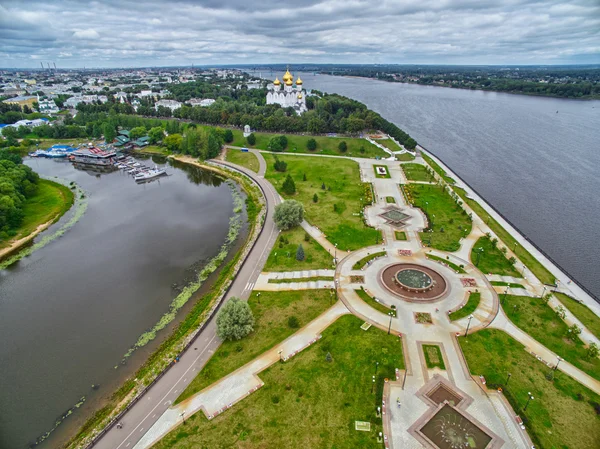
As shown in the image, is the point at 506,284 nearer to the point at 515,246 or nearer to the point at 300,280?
the point at 515,246

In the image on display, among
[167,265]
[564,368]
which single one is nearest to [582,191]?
[564,368]

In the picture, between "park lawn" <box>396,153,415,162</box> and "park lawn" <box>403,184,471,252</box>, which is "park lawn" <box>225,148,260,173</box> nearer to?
"park lawn" <box>396,153,415,162</box>

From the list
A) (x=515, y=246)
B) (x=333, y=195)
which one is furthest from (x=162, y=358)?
(x=515, y=246)

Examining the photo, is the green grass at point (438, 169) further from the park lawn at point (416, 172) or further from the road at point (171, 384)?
the road at point (171, 384)

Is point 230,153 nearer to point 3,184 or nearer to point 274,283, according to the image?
point 3,184

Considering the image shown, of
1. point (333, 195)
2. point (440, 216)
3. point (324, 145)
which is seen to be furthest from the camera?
point (324, 145)

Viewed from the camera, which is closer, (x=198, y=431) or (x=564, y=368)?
(x=198, y=431)
